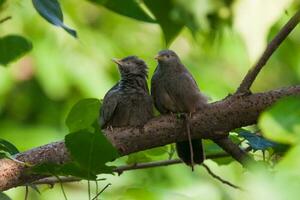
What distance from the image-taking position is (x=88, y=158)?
1150 millimetres

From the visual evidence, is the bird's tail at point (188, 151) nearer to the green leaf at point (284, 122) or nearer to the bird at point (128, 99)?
the bird at point (128, 99)

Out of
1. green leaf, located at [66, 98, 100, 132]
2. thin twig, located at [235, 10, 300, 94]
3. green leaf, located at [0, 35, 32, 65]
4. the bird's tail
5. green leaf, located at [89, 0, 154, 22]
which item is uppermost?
green leaf, located at [89, 0, 154, 22]

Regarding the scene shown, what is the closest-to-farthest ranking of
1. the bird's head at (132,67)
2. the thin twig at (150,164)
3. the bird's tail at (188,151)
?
the thin twig at (150,164) < the bird's tail at (188,151) < the bird's head at (132,67)

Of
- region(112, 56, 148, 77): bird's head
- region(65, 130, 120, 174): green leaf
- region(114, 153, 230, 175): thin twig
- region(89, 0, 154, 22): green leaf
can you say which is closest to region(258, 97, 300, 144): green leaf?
region(65, 130, 120, 174): green leaf

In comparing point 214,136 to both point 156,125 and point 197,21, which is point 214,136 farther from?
point 197,21

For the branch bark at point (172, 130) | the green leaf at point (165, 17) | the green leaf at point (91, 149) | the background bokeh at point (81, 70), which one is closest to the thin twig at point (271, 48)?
the branch bark at point (172, 130)

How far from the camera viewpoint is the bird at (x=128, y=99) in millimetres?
2000

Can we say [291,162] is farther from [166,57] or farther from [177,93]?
[166,57]

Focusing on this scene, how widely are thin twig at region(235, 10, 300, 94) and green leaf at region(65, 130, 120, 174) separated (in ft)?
1.44

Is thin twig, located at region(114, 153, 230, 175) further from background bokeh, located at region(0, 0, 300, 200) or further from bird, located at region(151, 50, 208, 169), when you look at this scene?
background bokeh, located at region(0, 0, 300, 200)

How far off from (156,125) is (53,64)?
2.06 m

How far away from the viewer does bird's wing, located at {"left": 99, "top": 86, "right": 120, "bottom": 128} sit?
2.04 metres

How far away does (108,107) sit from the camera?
2.11 m

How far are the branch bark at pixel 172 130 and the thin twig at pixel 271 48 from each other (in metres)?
0.03
